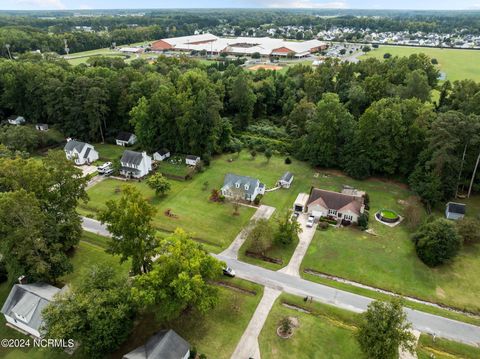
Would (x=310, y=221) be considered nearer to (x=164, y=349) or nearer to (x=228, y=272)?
(x=228, y=272)

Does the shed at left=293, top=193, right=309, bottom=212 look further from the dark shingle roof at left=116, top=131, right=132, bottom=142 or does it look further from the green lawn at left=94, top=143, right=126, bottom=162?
the dark shingle roof at left=116, top=131, right=132, bottom=142

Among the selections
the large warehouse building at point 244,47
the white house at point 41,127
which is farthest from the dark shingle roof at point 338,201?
the large warehouse building at point 244,47

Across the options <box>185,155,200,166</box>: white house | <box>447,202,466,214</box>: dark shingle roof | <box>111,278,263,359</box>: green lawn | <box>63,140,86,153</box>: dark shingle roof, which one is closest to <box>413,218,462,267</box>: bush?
<box>447,202,466,214</box>: dark shingle roof

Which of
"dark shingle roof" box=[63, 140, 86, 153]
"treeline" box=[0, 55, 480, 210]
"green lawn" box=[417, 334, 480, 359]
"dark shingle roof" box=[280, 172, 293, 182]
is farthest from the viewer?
"dark shingle roof" box=[63, 140, 86, 153]

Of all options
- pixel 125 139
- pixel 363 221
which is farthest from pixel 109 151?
pixel 363 221

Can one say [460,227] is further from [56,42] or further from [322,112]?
[56,42]

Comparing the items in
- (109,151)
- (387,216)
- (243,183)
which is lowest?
(387,216)
